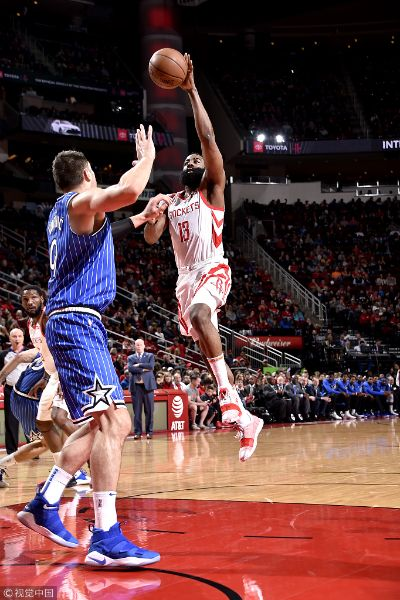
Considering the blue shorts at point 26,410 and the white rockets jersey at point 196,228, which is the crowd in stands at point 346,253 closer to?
the blue shorts at point 26,410

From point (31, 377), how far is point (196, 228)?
11.3 ft

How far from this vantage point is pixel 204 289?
19.8 ft

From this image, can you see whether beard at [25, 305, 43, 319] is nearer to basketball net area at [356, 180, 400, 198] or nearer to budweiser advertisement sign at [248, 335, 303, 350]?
budweiser advertisement sign at [248, 335, 303, 350]

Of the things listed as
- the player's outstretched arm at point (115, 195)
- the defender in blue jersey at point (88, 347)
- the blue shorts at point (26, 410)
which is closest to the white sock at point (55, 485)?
the defender in blue jersey at point (88, 347)

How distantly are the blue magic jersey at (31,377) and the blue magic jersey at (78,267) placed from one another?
14.3ft

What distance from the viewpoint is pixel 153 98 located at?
34.5m

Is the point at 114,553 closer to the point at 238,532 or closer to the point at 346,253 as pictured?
the point at 238,532

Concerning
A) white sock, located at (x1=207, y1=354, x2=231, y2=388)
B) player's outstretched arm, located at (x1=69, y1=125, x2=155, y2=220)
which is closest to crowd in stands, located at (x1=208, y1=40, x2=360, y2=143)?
white sock, located at (x1=207, y1=354, x2=231, y2=388)

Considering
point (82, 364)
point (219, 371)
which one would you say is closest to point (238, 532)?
point (219, 371)

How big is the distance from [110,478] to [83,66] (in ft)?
104

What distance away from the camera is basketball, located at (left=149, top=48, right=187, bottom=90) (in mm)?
5539

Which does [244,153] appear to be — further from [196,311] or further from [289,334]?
[196,311]

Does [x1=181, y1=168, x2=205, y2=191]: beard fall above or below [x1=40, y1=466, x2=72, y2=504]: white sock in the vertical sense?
above

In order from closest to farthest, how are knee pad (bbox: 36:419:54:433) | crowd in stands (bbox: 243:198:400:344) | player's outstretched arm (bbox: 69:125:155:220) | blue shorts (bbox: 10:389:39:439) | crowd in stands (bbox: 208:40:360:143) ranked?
player's outstretched arm (bbox: 69:125:155:220) → knee pad (bbox: 36:419:54:433) → blue shorts (bbox: 10:389:39:439) → crowd in stands (bbox: 243:198:400:344) → crowd in stands (bbox: 208:40:360:143)
